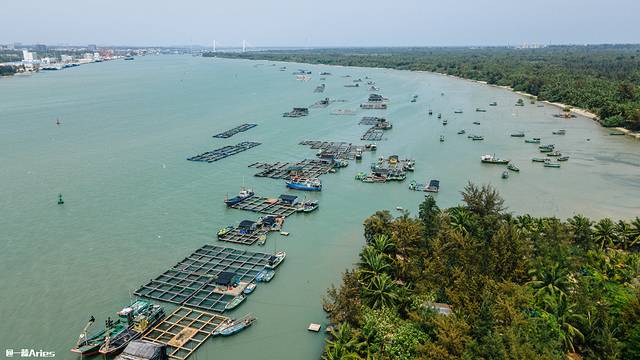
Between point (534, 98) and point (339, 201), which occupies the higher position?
point (534, 98)

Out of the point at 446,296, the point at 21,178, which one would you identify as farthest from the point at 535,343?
the point at 21,178

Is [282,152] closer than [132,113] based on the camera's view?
Yes

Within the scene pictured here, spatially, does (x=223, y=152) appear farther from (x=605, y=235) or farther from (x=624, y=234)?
(x=624, y=234)

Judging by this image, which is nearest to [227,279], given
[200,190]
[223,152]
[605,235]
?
[200,190]

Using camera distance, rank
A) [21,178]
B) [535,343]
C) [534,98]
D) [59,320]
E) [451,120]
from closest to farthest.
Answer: [535,343]
[59,320]
[21,178]
[451,120]
[534,98]

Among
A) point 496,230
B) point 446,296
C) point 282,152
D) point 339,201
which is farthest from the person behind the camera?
point 282,152

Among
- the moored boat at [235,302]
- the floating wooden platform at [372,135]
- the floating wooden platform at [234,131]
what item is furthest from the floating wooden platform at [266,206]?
Answer: the floating wooden platform at [372,135]

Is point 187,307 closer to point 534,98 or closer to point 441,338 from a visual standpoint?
point 441,338
